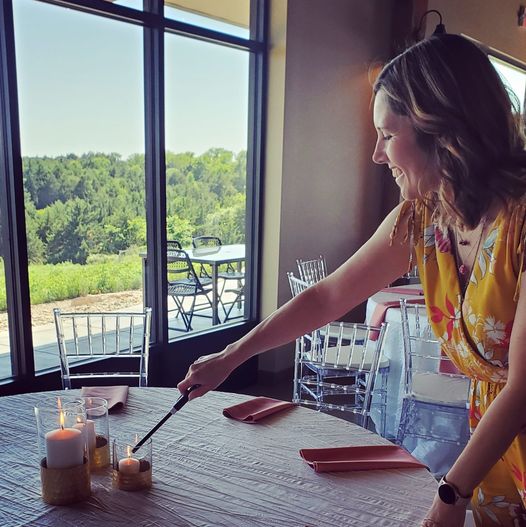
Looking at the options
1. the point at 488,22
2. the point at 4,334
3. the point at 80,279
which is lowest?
the point at 4,334

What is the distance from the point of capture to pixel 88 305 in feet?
10.0

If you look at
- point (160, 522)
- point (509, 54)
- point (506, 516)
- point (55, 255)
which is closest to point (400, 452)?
point (506, 516)

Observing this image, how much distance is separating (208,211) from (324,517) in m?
2.86

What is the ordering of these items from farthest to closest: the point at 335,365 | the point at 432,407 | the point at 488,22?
the point at 488,22 < the point at 335,365 < the point at 432,407

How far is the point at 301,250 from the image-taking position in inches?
162

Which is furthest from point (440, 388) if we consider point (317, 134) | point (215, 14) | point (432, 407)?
point (215, 14)

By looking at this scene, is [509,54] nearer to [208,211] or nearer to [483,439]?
[208,211]

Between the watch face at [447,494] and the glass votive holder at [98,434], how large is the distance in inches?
26.6

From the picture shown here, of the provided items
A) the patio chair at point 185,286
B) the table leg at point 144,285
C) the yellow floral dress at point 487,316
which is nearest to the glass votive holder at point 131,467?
the yellow floral dress at point 487,316

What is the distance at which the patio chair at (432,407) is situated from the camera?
8.16 ft

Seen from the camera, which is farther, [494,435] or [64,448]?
[64,448]

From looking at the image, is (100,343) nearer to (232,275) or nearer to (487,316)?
(232,275)

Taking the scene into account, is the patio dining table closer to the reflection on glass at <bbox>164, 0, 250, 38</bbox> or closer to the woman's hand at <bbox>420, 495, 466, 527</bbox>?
the reflection on glass at <bbox>164, 0, 250, 38</bbox>

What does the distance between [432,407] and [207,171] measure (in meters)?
2.04
